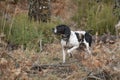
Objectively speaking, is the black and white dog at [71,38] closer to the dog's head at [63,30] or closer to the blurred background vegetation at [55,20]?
the dog's head at [63,30]

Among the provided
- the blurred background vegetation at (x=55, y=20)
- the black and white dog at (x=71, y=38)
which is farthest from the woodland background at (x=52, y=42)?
the black and white dog at (x=71, y=38)

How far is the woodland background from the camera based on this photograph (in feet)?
19.4

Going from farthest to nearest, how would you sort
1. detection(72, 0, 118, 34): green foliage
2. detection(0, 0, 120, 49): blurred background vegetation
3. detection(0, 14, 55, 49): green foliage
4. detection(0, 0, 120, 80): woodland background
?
detection(72, 0, 118, 34): green foliage < detection(0, 0, 120, 49): blurred background vegetation < detection(0, 14, 55, 49): green foliage < detection(0, 0, 120, 80): woodland background

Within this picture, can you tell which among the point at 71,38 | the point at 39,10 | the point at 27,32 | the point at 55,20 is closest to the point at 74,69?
the point at 71,38

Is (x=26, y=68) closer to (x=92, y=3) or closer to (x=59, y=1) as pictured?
(x=92, y=3)

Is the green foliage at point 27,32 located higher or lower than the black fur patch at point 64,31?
lower

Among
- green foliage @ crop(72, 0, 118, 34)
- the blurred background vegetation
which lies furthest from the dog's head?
green foliage @ crop(72, 0, 118, 34)

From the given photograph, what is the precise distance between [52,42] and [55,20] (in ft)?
5.81

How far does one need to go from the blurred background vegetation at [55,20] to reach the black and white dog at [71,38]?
0.46 metres

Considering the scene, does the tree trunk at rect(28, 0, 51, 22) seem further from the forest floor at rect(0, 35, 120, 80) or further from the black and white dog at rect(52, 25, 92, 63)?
the forest floor at rect(0, 35, 120, 80)

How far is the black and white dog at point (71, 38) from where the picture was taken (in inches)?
342

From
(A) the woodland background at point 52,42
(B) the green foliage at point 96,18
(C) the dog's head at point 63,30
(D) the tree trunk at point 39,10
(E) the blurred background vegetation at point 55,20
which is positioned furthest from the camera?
(D) the tree trunk at point 39,10

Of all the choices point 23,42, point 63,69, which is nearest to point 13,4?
point 23,42

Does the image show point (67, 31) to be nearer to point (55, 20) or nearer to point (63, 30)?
point (63, 30)
